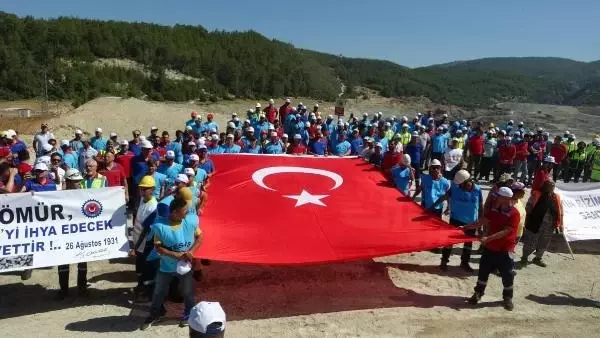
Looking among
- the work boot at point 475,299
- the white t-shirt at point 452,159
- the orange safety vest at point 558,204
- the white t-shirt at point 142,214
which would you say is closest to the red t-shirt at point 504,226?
the work boot at point 475,299

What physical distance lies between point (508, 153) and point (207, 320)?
577 inches

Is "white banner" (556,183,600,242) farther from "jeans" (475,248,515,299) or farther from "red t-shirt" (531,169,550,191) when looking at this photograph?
"jeans" (475,248,515,299)

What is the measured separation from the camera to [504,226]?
7.31 m

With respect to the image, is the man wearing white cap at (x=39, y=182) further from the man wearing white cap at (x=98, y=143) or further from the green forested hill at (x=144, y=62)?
the green forested hill at (x=144, y=62)

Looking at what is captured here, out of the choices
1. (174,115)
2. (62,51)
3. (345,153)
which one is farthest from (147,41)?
(345,153)

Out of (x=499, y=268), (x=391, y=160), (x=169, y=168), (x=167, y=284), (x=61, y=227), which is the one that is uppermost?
(x=391, y=160)

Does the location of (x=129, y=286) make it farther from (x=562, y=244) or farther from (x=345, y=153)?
(x=562, y=244)

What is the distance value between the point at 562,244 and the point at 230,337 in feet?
25.5

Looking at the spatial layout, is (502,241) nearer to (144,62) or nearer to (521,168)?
(521,168)

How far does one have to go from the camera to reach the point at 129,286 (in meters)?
8.01

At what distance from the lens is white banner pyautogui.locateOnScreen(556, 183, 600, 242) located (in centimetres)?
955

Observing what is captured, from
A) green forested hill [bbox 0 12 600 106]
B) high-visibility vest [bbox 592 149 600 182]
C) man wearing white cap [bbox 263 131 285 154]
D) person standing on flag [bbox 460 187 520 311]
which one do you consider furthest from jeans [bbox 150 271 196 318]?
green forested hill [bbox 0 12 600 106]

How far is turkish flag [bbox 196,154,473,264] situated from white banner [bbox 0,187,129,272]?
4.23ft

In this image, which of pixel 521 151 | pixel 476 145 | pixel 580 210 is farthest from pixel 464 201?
pixel 521 151
